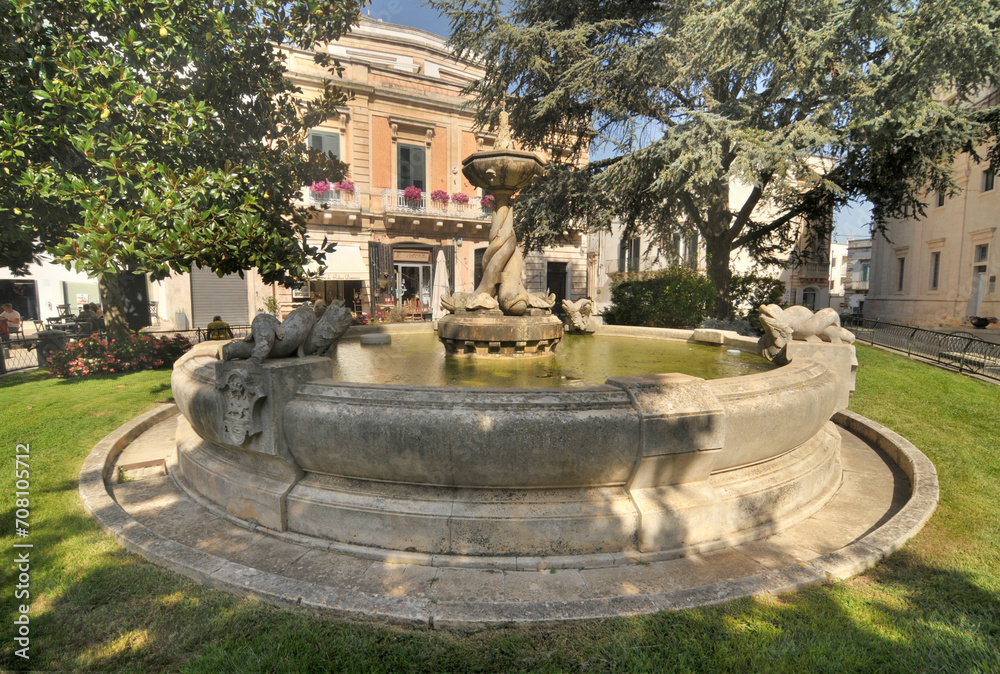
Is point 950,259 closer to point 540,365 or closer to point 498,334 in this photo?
point 540,365

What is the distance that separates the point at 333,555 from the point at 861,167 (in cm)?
1513

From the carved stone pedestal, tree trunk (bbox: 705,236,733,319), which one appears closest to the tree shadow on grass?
the carved stone pedestal

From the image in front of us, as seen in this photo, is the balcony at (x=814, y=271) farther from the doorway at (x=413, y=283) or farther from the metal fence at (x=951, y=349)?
the doorway at (x=413, y=283)

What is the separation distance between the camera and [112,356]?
9969mm

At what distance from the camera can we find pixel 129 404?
756 cm

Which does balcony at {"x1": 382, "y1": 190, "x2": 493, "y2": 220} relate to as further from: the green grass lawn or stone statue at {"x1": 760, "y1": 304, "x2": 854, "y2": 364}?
the green grass lawn

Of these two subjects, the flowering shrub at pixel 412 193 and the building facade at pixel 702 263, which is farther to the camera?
the building facade at pixel 702 263

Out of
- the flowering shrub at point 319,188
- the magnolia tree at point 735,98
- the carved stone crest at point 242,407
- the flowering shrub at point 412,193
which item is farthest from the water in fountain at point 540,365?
the flowering shrub at point 412,193

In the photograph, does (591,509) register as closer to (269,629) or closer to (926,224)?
(269,629)

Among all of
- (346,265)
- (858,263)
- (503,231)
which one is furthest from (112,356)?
(858,263)

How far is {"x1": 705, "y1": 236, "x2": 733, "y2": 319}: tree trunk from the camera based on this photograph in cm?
1440

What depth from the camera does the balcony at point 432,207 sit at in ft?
68.0

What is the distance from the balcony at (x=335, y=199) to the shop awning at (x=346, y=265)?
169 centimetres

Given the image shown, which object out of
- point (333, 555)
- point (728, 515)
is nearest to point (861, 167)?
point (728, 515)
